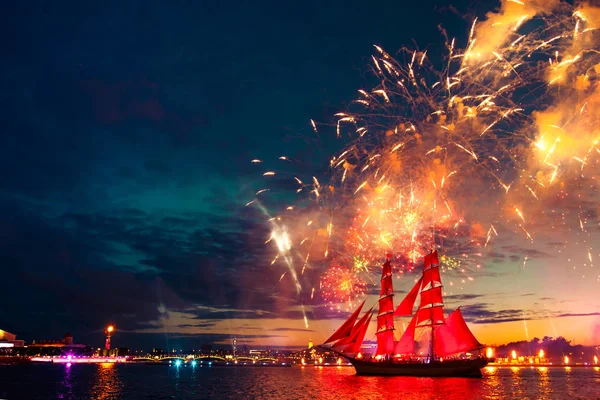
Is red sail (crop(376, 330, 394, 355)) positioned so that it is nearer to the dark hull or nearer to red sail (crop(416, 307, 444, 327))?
the dark hull

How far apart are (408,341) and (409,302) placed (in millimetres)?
8342

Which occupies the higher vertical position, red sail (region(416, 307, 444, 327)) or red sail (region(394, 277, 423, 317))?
red sail (region(394, 277, 423, 317))

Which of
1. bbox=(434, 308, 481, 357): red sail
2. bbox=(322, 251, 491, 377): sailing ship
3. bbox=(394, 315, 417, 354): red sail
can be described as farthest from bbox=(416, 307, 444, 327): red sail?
bbox=(394, 315, 417, 354): red sail

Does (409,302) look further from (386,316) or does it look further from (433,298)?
(386,316)

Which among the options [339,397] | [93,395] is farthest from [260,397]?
[93,395]

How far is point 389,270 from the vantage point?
11125 centimetres

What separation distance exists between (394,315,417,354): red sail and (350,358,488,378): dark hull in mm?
4785

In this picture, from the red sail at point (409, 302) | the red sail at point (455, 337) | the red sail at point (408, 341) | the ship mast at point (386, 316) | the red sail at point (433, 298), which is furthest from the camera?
the ship mast at point (386, 316)

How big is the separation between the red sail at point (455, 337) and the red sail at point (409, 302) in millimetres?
9339

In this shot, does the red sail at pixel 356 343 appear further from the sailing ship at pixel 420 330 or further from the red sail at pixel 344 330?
the red sail at pixel 344 330

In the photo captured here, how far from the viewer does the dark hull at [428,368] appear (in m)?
96.1

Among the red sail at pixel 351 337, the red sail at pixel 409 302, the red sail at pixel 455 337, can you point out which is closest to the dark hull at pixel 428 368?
the red sail at pixel 455 337

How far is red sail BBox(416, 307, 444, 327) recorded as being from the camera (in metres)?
95.8

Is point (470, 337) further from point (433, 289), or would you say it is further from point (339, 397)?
point (339, 397)
